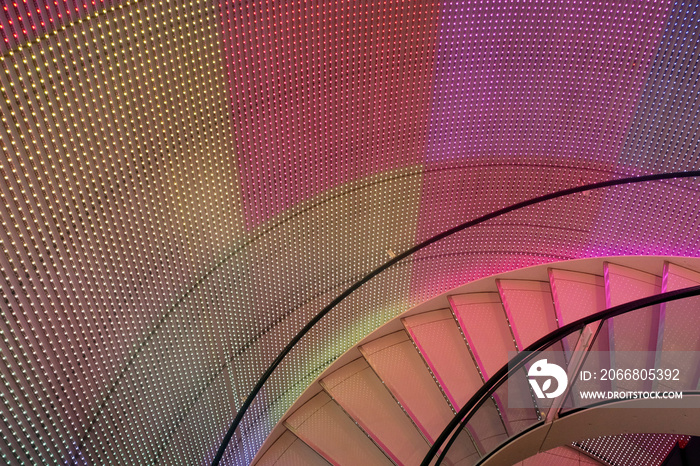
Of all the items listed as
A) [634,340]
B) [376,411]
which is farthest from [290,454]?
[634,340]

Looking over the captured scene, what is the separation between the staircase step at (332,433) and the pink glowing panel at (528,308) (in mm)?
1868

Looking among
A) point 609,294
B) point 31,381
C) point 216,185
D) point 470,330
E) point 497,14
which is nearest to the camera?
point 31,381

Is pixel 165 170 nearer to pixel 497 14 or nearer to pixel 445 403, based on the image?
pixel 497 14

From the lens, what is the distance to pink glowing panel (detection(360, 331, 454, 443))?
17.7 ft

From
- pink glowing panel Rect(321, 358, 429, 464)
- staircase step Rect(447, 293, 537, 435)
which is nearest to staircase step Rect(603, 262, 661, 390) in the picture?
staircase step Rect(447, 293, 537, 435)

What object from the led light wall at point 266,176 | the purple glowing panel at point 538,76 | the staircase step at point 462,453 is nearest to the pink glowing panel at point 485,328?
the led light wall at point 266,176

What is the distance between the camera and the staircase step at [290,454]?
18.8 ft

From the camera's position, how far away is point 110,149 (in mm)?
3420

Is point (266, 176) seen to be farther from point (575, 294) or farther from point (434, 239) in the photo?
point (575, 294)

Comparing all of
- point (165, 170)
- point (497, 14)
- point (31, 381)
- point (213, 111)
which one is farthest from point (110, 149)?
point (497, 14)

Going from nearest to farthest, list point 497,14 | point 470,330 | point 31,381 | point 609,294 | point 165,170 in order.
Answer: point 31,381
point 165,170
point 497,14
point 609,294
point 470,330

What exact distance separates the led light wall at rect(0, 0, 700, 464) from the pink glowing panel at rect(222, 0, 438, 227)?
19 millimetres

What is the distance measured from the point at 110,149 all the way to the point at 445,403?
3896 mm

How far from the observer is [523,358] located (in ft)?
13.6
